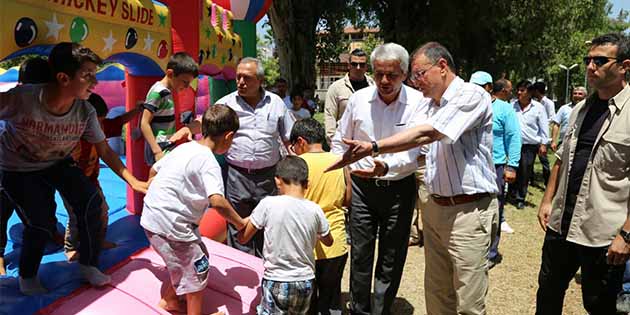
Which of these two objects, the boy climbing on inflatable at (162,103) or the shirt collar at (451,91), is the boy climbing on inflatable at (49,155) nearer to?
the boy climbing on inflatable at (162,103)

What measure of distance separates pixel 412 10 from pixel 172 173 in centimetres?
1219

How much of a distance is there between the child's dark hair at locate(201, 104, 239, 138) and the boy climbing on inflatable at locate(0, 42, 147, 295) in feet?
1.91

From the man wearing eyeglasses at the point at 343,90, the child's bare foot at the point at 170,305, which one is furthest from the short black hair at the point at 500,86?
the child's bare foot at the point at 170,305

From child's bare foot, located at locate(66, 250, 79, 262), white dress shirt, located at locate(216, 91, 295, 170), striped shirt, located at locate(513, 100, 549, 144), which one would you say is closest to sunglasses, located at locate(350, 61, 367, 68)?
white dress shirt, located at locate(216, 91, 295, 170)

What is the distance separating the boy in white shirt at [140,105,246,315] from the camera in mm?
2568

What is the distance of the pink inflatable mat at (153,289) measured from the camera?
2.64 metres

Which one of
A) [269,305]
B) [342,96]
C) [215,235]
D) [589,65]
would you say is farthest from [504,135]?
[269,305]

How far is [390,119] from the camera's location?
3107mm

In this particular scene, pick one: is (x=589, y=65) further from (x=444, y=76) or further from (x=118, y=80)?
(x=118, y=80)

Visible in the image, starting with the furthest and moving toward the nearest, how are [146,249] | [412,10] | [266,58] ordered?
1. [266,58]
2. [412,10]
3. [146,249]

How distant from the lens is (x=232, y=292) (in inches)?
124

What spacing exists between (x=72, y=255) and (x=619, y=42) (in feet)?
11.6

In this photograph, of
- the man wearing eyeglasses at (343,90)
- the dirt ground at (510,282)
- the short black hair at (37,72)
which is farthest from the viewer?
the man wearing eyeglasses at (343,90)

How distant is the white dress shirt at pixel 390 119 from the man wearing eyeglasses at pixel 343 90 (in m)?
1.37
